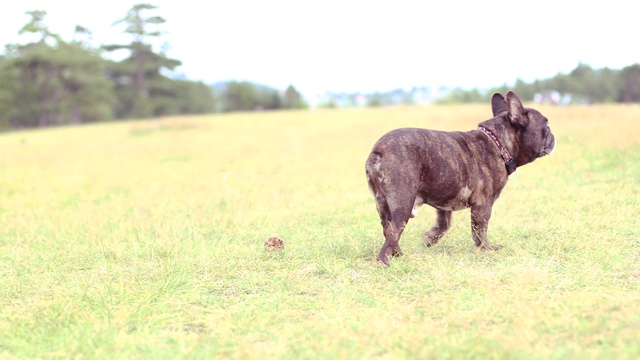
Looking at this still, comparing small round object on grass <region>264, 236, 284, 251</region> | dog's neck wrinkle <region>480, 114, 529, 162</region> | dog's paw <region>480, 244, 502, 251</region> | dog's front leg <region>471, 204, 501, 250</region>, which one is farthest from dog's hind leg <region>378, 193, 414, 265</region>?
dog's neck wrinkle <region>480, 114, 529, 162</region>

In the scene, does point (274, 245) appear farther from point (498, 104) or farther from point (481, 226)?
point (498, 104)

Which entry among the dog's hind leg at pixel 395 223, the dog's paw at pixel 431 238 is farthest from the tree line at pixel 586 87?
the dog's hind leg at pixel 395 223

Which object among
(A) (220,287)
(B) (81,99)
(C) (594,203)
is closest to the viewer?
(A) (220,287)

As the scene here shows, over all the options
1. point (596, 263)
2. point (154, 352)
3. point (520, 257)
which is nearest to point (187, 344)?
point (154, 352)

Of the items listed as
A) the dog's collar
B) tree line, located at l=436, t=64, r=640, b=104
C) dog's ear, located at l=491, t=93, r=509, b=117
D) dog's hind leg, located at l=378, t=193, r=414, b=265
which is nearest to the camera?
dog's hind leg, located at l=378, t=193, r=414, b=265

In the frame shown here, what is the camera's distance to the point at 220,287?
5.21m

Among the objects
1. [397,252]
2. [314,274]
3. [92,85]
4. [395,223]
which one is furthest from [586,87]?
[314,274]

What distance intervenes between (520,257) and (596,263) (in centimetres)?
67

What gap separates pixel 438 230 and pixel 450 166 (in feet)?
3.11

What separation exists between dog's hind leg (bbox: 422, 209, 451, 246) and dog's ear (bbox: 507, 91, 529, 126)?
123 centimetres

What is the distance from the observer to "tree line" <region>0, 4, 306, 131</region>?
53.2 m

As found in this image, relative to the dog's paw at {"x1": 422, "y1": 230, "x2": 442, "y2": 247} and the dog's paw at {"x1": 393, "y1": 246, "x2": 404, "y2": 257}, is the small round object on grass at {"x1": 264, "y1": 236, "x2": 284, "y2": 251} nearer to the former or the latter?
the dog's paw at {"x1": 393, "y1": 246, "x2": 404, "y2": 257}

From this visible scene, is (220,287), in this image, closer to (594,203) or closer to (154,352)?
(154,352)

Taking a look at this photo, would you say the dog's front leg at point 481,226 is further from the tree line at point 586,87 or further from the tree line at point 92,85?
the tree line at point 92,85
